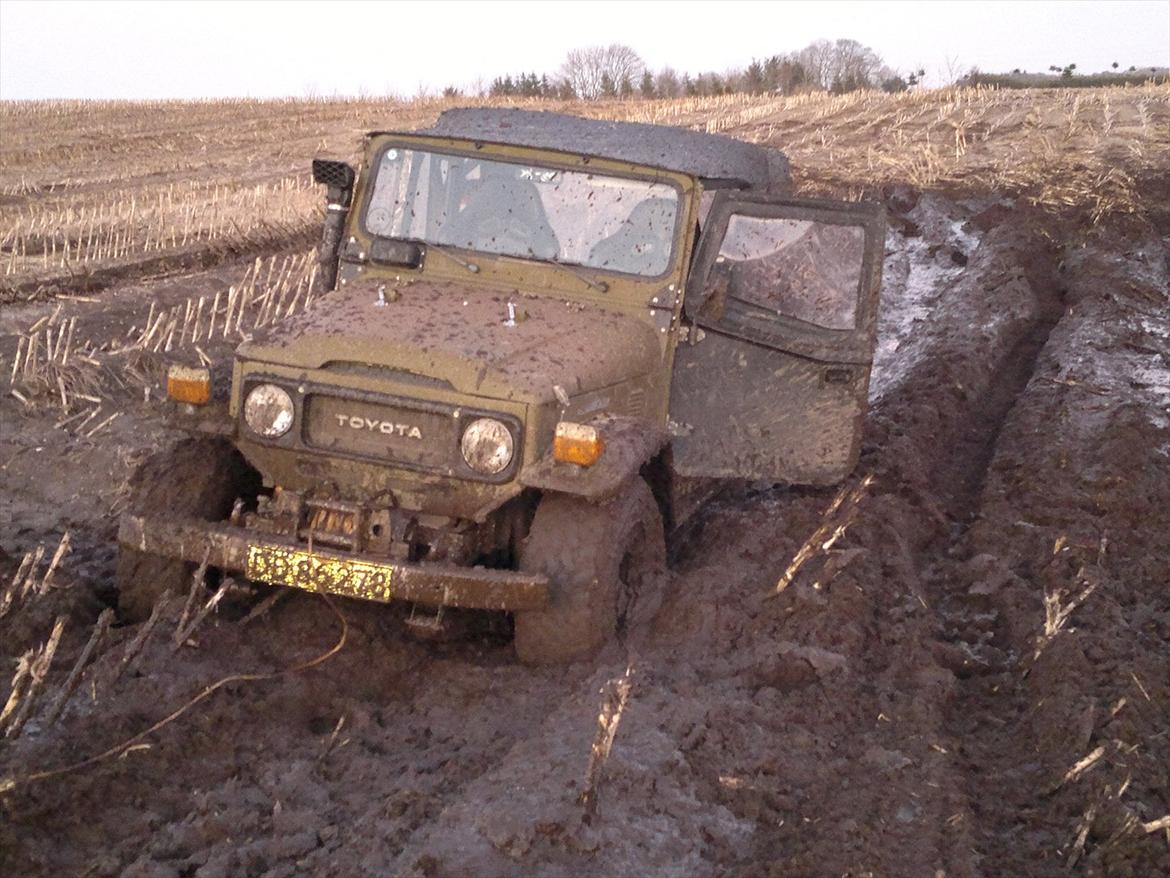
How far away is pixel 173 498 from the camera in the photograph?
5176 millimetres

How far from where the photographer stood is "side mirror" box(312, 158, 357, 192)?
601 centimetres

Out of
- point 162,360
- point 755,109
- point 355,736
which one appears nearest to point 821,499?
point 355,736

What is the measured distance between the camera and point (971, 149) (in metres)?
19.8

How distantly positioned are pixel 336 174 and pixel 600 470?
2181mm

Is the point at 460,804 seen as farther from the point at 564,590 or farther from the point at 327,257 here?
the point at 327,257

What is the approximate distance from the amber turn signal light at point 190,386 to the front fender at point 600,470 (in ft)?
4.43

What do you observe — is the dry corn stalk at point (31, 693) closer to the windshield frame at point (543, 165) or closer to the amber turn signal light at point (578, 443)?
the amber turn signal light at point (578, 443)

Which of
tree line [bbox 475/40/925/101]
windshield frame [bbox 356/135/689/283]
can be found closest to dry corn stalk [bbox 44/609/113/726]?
windshield frame [bbox 356/135/689/283]

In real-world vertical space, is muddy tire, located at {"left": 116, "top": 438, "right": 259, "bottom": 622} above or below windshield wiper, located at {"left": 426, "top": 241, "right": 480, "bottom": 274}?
below

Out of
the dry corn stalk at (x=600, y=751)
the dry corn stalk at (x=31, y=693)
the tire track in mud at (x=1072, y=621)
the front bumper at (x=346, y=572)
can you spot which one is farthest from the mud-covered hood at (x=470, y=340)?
the tire track in mud at (x=1072, y=621)

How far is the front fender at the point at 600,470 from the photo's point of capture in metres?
4.71

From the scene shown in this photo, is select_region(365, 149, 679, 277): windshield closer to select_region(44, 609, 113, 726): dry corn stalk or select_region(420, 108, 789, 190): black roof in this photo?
select_region(420, 108, 789, 190): black roof

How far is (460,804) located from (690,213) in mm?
3023

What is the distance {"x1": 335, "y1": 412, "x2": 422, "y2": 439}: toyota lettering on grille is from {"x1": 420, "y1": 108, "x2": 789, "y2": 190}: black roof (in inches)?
66.5
